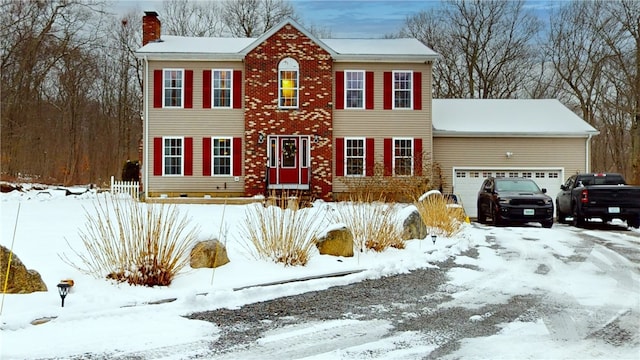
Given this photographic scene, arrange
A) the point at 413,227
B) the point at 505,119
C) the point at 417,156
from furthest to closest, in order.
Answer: the point at 505,119 < the point at 417,156 < the point at 413,227

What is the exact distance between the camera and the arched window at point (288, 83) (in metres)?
24.2

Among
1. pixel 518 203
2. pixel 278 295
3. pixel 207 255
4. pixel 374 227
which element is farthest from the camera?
pixel 518 203

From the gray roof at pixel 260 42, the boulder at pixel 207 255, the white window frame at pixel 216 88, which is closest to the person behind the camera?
the boulder at pixel 207 255

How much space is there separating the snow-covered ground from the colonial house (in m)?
12.1

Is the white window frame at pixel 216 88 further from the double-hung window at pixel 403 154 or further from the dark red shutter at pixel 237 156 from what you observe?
the double-hung window at pixel 403 154

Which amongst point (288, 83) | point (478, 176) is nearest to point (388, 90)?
point (288, 83)

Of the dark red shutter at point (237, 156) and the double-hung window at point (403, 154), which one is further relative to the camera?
the double-hung window at point (403, 154)

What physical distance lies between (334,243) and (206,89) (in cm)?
1640

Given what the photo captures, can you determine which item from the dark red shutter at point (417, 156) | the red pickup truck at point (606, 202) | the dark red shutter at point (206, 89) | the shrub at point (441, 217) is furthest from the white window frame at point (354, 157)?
the shrub at point (441, 217)

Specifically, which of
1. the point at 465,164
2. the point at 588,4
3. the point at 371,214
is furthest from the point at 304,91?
the point at 588,4

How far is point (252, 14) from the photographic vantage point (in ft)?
145

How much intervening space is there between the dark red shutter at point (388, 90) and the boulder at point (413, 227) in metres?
13.2

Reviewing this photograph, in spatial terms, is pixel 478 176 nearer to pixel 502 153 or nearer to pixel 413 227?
pixel 502 153

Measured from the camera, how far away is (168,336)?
5.48 meters
